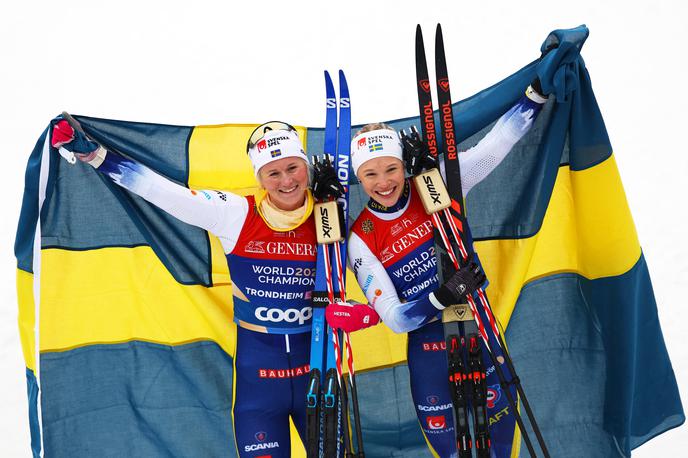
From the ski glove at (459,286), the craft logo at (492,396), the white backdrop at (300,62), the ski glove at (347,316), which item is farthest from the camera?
the white backdrop at (300,62)

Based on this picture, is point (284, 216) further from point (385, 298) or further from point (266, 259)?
point (385, 298)

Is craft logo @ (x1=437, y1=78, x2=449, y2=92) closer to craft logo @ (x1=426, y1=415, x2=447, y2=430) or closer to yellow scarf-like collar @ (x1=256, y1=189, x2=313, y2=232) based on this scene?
yellow scarf-like collar @ (x1=256, y1=189, x2=313, y2=232)

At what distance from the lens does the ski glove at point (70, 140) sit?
12.0 ft

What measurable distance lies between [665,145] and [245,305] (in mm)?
5938

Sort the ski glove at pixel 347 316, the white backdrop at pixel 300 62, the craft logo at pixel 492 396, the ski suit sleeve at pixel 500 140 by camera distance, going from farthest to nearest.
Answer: the white backdrop at pixel 300 62
the ski suit sleeve at pixel 500 140
the craft logo at pixel 492 396
the ski glove at pixel 347 316

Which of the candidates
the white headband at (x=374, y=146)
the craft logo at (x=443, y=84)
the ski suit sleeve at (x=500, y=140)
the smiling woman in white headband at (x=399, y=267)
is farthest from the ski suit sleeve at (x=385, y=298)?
the craft logo at (x=443, y=84)

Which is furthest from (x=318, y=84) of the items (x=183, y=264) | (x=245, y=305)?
(x=245, y=305)

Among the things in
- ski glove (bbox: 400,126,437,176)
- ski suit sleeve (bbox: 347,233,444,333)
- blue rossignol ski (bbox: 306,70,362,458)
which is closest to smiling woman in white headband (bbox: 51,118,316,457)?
blue rossignol ski (bbox: 306,70,362,458)

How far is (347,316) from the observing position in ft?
11.8

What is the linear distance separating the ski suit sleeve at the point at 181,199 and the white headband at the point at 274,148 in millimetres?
240

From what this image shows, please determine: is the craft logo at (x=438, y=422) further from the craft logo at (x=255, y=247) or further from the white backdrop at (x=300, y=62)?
the white backdrop at (x=300, y=62)

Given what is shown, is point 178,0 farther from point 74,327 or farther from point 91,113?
point 74,327

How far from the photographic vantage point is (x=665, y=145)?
8.31m

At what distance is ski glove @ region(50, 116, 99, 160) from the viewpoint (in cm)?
366
